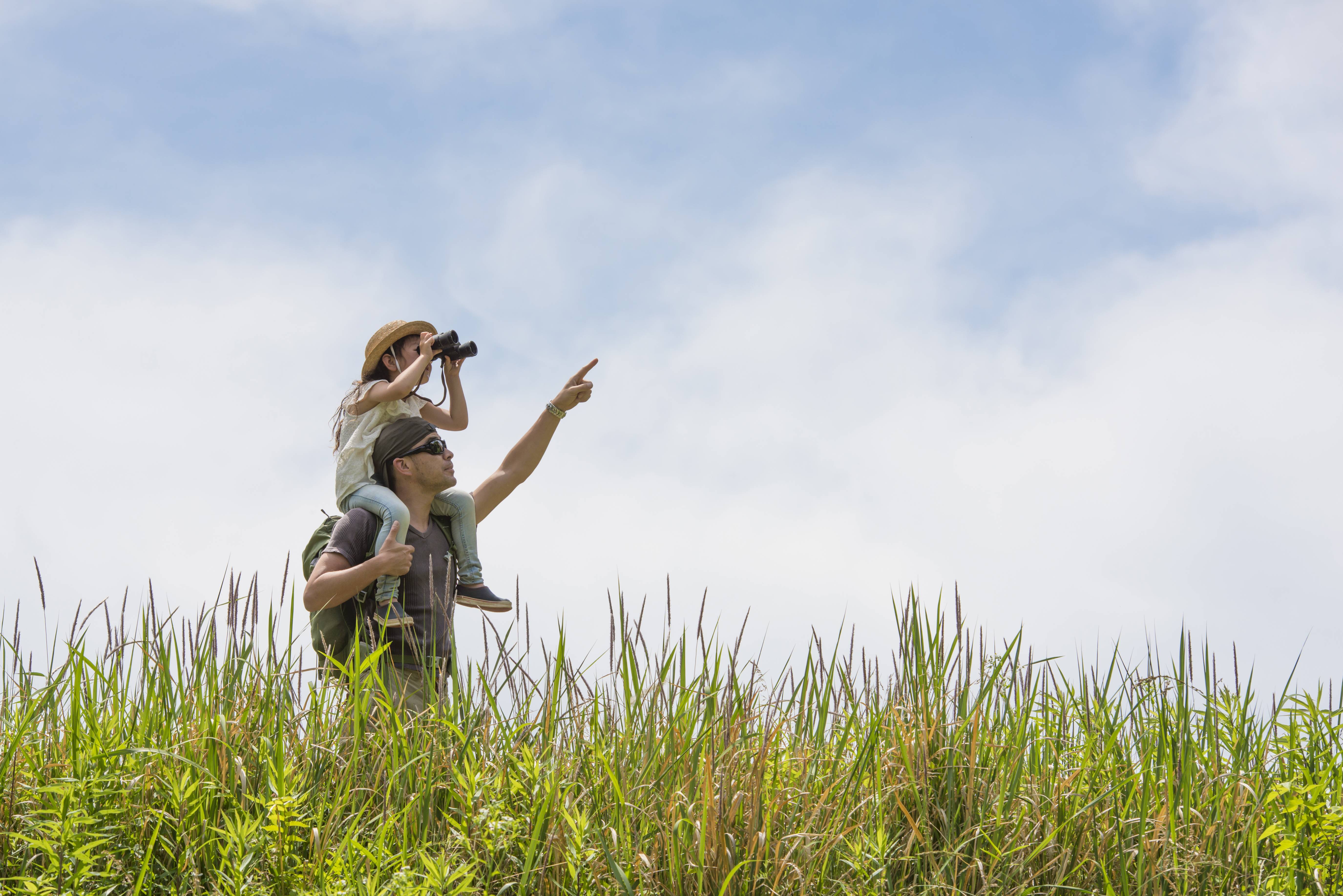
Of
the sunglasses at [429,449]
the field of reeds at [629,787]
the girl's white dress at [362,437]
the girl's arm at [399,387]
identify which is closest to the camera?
the field of reeds at [629,787]

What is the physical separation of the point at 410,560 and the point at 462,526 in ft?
1.80

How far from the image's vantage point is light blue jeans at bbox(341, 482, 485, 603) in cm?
400

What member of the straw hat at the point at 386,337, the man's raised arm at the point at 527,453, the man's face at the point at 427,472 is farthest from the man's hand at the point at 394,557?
the straw hat at the point at 386,337

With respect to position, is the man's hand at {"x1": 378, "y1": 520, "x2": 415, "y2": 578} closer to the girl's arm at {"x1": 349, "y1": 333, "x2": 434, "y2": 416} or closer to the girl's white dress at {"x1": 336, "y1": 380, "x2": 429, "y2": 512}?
the girl's white dress at {"x1": 336, "y1": 380, "x2": 429, "y2": 512}

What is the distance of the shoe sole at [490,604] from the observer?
4.35 meters

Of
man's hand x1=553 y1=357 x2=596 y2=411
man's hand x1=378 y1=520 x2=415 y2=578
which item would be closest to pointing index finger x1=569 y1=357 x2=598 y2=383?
man's hand x1=553 y1=357 x2=596 y2=411

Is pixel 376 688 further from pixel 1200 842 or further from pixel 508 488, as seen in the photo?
pixel 1200 842

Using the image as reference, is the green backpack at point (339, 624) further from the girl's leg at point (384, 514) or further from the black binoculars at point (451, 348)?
the black binoculars at point (451, 348)

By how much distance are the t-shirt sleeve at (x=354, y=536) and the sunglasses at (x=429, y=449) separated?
0.31 metres

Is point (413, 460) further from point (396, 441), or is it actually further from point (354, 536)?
point (354, 536)

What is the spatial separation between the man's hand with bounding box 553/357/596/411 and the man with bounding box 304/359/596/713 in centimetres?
42

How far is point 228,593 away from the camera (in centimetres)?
371

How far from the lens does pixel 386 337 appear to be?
5.25 meters

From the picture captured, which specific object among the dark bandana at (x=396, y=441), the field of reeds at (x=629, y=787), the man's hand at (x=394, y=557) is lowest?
the field of reeds at (x=629, y=787)
